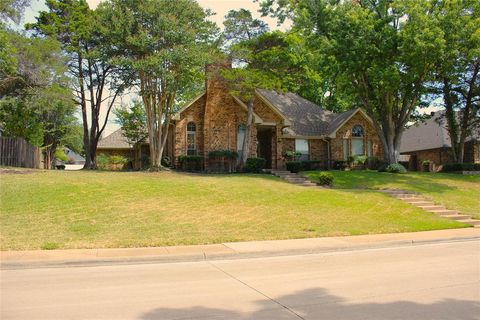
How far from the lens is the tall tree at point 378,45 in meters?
25.1

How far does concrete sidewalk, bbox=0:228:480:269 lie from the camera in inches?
380

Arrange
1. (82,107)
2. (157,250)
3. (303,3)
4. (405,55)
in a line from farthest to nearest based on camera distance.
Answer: (82,107), (303,3), (405,55), (157,250)

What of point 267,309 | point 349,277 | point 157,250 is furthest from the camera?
point 157,250

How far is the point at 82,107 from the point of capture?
1344 inches

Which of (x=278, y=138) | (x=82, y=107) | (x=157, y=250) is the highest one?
(x=82, y=107)

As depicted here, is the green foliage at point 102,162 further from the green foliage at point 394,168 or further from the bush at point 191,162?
the green foliage at point 394,168

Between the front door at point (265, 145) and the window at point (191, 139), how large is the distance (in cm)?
531

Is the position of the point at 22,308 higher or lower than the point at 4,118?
lower

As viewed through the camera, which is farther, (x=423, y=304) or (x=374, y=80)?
(x=374, y=80)

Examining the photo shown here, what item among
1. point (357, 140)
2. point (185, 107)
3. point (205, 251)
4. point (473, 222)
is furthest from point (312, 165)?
point (205, 251)

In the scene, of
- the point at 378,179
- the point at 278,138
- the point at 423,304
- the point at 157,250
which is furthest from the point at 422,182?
the point at 423,304

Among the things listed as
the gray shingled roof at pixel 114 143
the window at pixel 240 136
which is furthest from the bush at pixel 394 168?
the gray shingled roof at pixel 114 143

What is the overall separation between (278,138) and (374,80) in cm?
770

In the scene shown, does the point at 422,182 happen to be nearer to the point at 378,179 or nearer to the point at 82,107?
the point at 378,179
